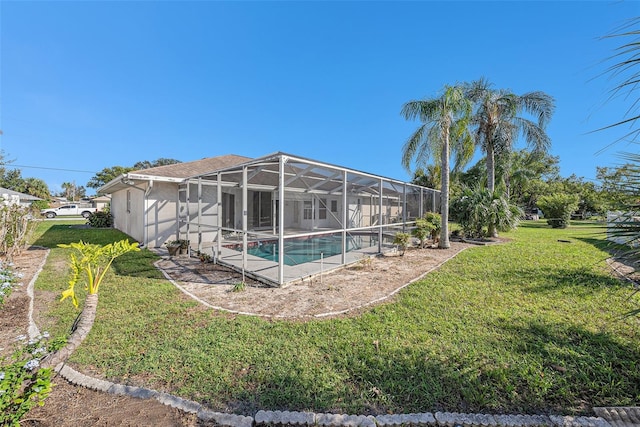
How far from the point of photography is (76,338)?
9.42 feet

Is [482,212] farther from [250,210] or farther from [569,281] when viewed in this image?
[250,210]

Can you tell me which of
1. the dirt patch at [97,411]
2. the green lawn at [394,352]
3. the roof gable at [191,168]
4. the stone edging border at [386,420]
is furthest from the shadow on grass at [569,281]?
the roof gable at [191,168]

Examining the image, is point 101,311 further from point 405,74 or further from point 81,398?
point 405,74

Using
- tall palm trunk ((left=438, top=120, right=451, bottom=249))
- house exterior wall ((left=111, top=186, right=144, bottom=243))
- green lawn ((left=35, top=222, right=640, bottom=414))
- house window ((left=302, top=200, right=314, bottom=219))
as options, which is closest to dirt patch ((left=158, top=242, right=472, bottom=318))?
green lawn ((left=35, top=222, right=640, bottom=414))

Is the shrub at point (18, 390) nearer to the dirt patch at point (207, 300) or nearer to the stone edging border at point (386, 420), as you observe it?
the dirt patch at point (207, 300)

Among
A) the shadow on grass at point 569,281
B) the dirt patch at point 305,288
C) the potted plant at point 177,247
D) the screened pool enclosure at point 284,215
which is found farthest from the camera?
the potted plant at point 177,247

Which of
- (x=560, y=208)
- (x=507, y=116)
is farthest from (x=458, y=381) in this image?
(x=560, y=208)

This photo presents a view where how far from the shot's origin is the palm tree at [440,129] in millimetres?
9289

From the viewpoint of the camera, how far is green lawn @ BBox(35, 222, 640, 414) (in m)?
2.47

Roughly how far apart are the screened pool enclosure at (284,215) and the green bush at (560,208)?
9576 millimetres

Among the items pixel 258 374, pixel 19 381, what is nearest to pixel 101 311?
pixel 19 381

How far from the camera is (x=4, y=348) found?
3201 millimetres

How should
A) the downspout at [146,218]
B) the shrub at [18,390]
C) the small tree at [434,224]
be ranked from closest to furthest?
the shrub at [18,390]
the downspout at [146,218]
the small tree at [434,224]

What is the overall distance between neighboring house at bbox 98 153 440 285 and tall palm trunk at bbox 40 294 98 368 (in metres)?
2.97
